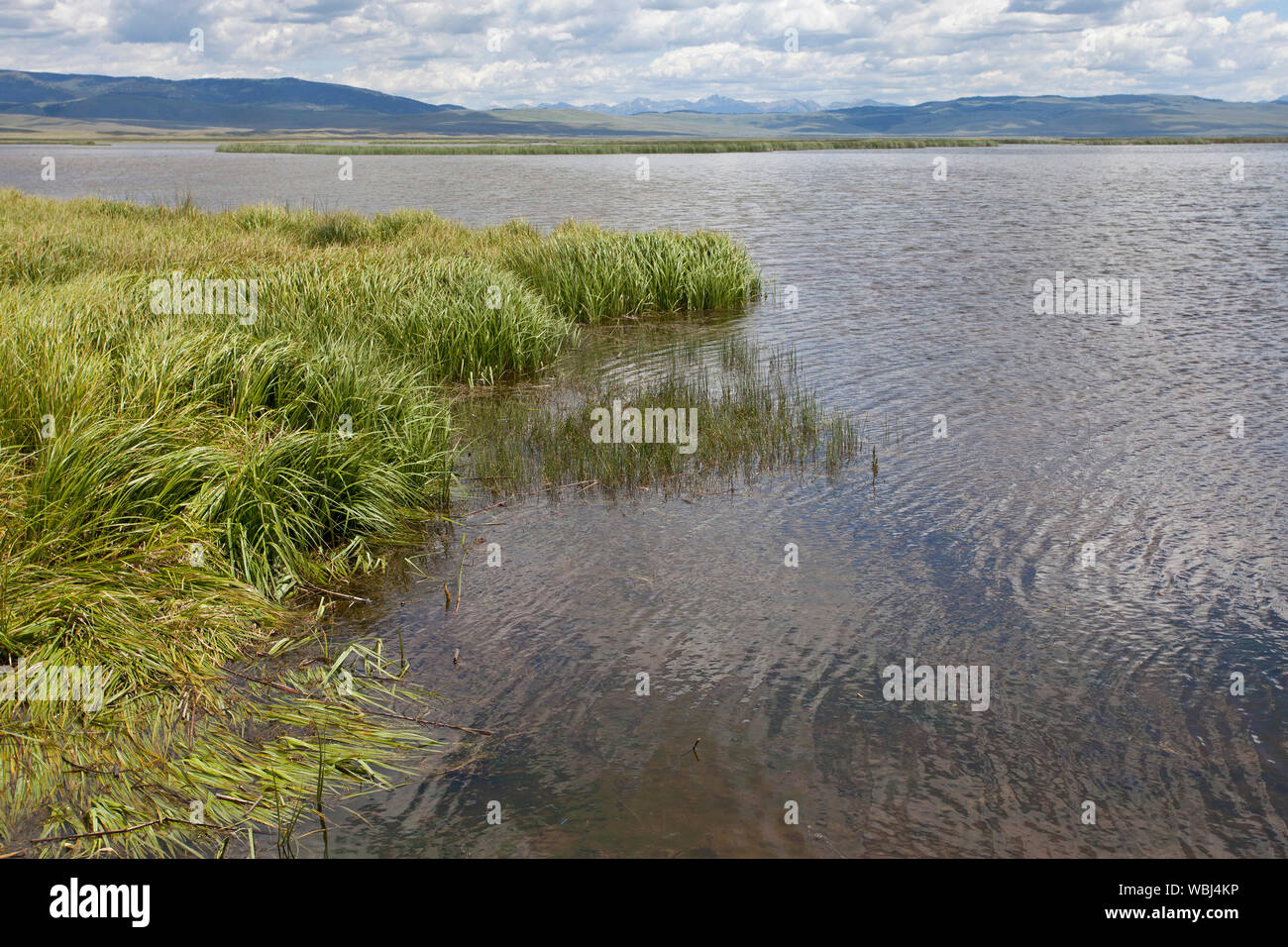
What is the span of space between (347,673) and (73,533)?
7.55 ft

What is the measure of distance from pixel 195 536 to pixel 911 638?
18.2ft

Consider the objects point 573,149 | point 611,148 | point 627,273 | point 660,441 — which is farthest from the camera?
point 611,148

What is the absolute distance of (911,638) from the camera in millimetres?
7117

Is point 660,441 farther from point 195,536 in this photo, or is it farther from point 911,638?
point 195,536

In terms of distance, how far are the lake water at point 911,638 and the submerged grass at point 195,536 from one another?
0.64 m

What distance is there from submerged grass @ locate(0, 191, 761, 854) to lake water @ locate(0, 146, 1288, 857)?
2.09 ft

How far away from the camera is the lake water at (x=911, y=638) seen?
5137mm

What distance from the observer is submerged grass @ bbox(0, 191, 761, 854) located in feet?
17.3

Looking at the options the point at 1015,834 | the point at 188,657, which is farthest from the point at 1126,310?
the point at 188,657

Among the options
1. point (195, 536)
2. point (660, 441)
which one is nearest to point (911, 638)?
point (660, 441)

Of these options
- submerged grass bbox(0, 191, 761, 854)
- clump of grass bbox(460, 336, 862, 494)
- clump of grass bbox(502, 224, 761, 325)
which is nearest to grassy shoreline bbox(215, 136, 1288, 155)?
clump of grass bbox(502, 224, 761, 325)
